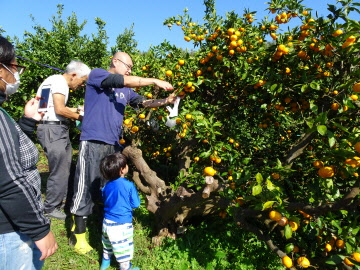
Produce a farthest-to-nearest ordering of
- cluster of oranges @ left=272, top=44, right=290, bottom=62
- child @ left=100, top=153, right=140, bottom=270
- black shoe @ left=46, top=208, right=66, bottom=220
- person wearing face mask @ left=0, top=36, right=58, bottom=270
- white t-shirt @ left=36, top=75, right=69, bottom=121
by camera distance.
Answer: black shoe @ left=46, top=208, right=66, bottom=220 → white t-shirt @ left=36, top=75, right=69, bottom=121 → child @ left=100, top=153, right=140, bottom=270 → cluster of oranges @ left=272, top=44, right=290, bottom=62 → person wearing face mask @ left=0, top=36, right=58, bottom=270

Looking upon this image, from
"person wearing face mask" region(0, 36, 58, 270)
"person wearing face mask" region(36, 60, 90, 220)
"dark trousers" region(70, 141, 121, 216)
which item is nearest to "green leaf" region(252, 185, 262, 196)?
"person wearing face mask" region(0, 36, 58, 270)

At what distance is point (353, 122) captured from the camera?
7.32 ft

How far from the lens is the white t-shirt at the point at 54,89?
3.15 meters

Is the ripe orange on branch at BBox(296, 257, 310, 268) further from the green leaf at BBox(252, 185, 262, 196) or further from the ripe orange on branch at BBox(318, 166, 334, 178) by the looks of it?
the green leaf at BBox(252, 185, 262, 196)

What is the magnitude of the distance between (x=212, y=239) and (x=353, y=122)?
186 centimetres

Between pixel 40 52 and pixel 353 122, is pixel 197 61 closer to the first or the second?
pixel 353 122

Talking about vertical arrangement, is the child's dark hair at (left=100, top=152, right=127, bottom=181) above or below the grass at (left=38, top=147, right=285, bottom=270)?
above

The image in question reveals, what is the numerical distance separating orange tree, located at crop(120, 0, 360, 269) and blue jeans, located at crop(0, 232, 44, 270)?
1230 mm

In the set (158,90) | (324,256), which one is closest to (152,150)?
(158,90)

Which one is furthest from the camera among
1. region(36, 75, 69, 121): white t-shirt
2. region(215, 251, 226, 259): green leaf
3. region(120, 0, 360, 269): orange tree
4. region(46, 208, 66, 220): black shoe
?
region(46, 208, 66, 220): black shoe

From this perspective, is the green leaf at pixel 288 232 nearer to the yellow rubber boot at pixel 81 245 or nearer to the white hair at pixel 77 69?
the yellow rubber boot at pixel 81 245

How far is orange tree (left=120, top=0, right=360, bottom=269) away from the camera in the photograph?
181cm

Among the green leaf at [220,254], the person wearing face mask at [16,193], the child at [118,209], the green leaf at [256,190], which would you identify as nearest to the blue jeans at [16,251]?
the person wearing face mask at [16,193]

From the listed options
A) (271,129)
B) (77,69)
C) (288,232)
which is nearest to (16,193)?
(288,232)
